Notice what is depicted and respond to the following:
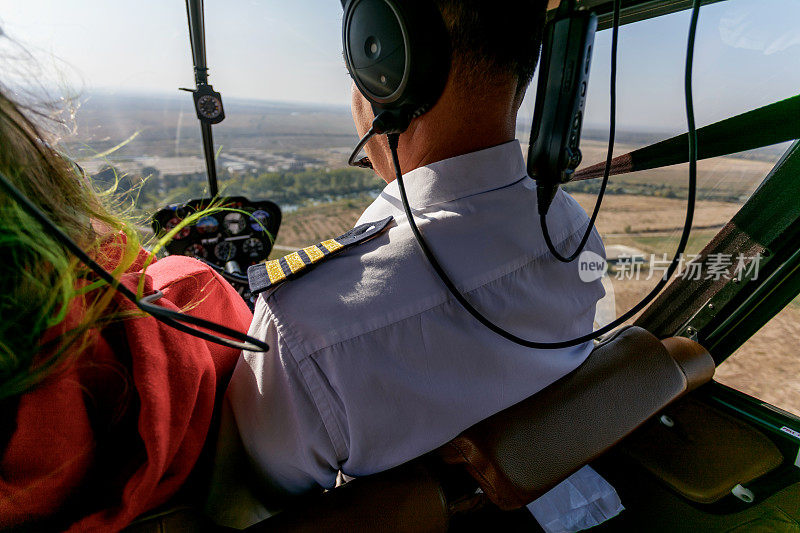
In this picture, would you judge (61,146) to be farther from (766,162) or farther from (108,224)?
(766,162)

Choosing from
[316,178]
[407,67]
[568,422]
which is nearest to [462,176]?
[407,67]

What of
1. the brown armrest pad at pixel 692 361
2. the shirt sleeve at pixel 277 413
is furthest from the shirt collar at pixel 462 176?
the brown armrest pad at pixel 692 361

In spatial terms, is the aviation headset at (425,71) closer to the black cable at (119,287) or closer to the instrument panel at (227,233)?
the black cable at (119,287)

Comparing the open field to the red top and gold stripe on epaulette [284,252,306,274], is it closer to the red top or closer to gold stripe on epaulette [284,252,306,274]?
gold stripe on epaulette [284,252,306,274]

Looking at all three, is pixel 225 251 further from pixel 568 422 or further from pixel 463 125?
pixel 568 422

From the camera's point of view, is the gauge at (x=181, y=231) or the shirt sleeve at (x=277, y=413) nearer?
the shirt sleeve at (x=277, y=413)
